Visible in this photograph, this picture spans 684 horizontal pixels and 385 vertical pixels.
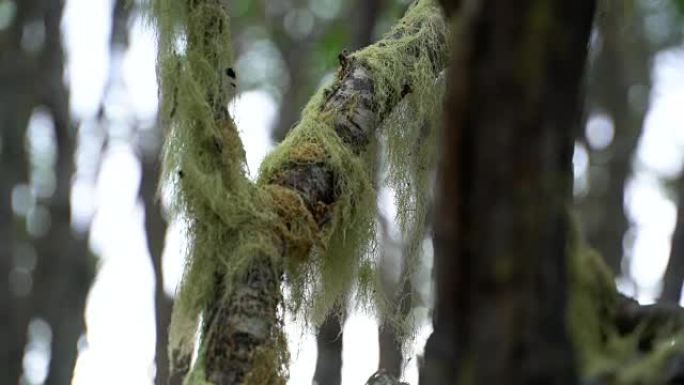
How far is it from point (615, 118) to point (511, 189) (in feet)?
25.9

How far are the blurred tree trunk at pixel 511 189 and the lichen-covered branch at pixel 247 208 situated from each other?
4.41ft

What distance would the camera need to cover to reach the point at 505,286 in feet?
3.27

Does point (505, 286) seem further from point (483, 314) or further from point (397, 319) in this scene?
point (397, 319)

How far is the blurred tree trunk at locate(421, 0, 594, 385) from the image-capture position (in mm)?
993

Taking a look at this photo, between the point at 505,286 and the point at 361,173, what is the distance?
197 cm

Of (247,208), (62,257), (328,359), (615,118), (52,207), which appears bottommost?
(247,208)

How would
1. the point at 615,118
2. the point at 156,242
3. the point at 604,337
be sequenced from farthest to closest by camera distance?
the point at 615,118 → the point at 156,242 → the point at 604,337

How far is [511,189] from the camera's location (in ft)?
3.28

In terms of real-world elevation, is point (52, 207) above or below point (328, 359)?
above

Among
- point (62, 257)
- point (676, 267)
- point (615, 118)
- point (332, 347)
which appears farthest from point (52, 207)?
point (615, 118)

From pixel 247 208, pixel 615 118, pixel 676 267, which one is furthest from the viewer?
pixel 615 118

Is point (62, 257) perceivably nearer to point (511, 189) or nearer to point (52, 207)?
point (52, 207)

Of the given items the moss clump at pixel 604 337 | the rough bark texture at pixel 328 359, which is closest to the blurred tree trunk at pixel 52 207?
the rough bark texture at pixel 328 359

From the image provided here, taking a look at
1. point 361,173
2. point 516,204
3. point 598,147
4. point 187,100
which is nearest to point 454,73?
point 516,204
